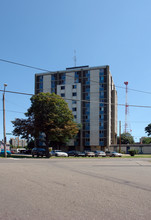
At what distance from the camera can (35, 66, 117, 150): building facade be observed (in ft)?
249

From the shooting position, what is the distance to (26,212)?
550 cm

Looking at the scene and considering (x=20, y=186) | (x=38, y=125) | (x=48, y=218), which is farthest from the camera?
(x=38, y=125)

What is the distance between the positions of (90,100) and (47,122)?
130 feet

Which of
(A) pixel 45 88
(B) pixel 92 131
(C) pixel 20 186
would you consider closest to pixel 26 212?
(C) pixel 20 186

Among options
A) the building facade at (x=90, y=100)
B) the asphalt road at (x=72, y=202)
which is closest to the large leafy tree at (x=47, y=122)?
the asphalt road at (x=72, y=202)

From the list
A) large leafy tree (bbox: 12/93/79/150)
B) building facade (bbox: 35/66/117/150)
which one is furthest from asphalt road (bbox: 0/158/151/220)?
building facade (bbox: 35/66/117/150)

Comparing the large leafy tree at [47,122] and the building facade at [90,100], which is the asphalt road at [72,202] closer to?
the large leafy tree at [47,122]

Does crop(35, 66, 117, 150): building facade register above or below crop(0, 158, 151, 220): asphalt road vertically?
above

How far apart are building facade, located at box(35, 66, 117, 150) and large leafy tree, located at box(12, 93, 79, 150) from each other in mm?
34169

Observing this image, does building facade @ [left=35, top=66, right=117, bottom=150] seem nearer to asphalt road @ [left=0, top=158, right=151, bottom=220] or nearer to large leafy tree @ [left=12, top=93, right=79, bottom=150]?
large leafy tree @ [left=12, top=93, right=79, bottom=150]

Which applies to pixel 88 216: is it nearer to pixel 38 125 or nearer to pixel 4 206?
pixel 4 206

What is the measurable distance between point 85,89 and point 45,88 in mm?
14977

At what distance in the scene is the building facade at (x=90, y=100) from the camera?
249ft

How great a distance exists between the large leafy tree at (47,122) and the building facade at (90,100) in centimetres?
3417
